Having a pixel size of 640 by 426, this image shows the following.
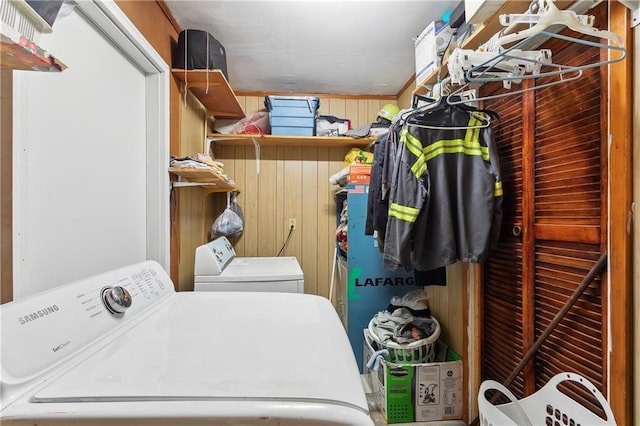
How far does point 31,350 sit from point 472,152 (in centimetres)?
158

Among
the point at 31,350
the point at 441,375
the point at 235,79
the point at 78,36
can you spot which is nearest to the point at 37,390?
the point at 31,350

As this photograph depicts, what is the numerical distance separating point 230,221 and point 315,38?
1.57m

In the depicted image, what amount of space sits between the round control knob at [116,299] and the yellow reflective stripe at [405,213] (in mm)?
1062

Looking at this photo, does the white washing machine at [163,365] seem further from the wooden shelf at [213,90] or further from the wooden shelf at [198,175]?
the wooden shelf at [213,90]

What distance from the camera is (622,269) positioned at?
3.08 ft

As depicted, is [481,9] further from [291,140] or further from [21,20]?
[291,140]

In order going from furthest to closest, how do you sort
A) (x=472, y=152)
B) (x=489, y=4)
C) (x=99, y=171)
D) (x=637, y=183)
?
1. (x=472, y=152)
2. (x=99, y=171)
3. (x=489, y=4)
4. (x=637, y=183)

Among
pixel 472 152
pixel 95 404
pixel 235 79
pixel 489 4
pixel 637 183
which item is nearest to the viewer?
pixel 95 404

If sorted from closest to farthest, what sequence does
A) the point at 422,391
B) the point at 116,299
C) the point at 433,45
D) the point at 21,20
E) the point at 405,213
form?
the point at 21,20, the point at 116,299, the point at 405,213, the point at 433,45, the point at 422,391

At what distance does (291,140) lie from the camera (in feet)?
8.80

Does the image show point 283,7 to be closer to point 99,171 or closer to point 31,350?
point 99,171

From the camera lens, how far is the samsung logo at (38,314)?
0.64 metres

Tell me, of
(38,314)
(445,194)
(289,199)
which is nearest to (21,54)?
(38,314)

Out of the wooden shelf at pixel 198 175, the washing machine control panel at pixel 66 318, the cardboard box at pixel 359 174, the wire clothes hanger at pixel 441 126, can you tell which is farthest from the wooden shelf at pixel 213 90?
the washing machine control panel at pixel 66 318
